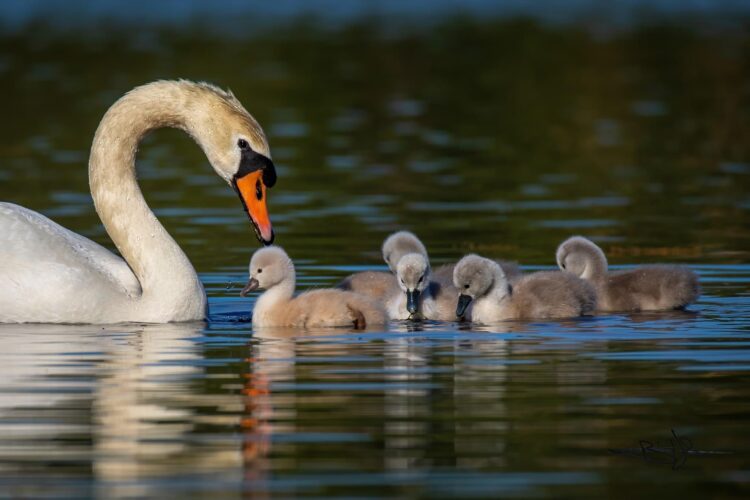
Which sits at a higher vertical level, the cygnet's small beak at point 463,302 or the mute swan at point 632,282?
the mute swan at point 632,282

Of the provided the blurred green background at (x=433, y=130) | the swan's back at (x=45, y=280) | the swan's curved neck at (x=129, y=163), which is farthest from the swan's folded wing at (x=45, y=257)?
the blurred green background at (x=433, y=130)

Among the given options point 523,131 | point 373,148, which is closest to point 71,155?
point 373,148

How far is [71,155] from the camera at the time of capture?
2773 centimetres

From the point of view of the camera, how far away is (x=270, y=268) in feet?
44.5

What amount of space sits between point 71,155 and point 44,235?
14.5 m

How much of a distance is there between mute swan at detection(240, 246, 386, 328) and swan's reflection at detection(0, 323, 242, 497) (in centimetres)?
56

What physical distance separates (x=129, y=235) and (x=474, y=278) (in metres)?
2.74

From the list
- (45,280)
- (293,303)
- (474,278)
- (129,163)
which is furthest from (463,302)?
(45,280)

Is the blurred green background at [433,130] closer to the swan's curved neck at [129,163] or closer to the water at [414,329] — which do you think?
the water at [414,329]

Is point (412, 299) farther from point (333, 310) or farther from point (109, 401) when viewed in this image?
point (109, 401)

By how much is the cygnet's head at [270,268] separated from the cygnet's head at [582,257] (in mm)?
2347

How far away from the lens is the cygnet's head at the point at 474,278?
1337cm

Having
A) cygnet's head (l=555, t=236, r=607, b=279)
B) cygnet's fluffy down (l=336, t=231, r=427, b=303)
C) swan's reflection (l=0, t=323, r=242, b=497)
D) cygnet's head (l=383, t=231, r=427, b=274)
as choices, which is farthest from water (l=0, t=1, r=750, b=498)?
cygnet's head (l=383, t=231, r=427, b=274)

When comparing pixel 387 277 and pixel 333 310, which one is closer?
pixel 333 310
